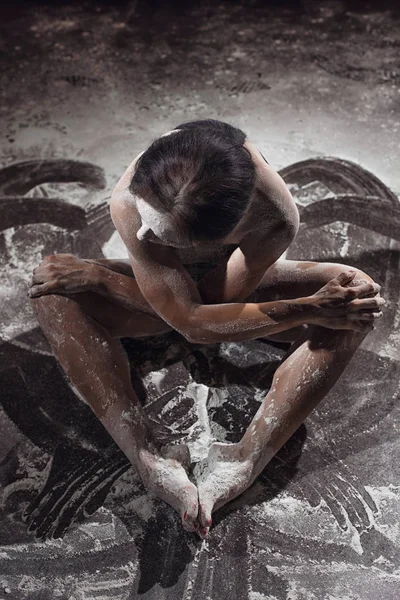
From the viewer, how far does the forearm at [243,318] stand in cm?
194

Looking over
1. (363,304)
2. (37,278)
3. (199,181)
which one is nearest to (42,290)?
(37,278)

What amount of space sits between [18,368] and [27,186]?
0.97 metres

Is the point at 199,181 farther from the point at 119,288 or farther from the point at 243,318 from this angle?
the point at 119,288

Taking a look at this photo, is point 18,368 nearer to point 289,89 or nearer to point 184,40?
point 289,89

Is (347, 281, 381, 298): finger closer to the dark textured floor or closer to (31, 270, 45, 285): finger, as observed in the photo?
the dark textured floor

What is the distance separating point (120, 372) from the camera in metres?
2.09

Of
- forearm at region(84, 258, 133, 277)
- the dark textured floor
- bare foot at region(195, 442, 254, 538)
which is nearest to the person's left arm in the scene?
forearm at region(84, 258, 133, 277)

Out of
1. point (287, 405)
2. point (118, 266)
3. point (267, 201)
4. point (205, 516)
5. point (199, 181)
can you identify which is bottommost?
point (205, 516)

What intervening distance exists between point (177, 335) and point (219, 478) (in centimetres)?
66

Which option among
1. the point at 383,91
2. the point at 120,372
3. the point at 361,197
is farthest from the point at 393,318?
the point at 383,91

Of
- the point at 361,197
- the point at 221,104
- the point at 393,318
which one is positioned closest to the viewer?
the point at 393,318

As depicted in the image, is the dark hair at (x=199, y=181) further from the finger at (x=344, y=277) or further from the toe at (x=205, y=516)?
the toe at (x=205, y=516)

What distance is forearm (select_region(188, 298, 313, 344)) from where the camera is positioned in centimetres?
194

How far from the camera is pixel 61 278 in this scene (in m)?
2.09
